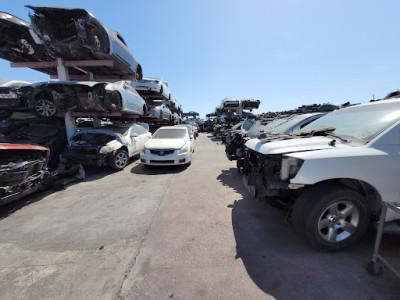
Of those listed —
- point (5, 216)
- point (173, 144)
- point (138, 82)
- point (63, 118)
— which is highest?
point (138, 82)

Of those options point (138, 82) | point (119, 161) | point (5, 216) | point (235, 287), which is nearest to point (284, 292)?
point (235, 287)

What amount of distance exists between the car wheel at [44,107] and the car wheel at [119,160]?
270cm

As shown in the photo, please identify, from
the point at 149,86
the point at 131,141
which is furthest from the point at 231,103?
the point at 131,141

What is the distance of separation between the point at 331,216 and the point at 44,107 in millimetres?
8118

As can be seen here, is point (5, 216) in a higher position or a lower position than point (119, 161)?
lower

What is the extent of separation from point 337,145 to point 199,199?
8.37 feet

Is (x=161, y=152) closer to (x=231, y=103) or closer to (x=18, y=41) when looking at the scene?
(x=18, y=41)

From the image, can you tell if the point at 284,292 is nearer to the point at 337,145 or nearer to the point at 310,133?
the point at 337,145

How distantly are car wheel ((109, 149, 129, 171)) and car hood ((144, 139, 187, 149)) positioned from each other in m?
0.83

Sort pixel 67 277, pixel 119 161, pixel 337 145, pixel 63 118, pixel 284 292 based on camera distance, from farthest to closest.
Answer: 1. pixel 63 118
2. pixel 119 161
3. pixel 337 145
4. pixel 67 277
5. pixel 284 292

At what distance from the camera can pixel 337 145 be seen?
217 centimetres

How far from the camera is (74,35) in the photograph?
20.7 feet

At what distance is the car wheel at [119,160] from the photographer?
5.78 meters

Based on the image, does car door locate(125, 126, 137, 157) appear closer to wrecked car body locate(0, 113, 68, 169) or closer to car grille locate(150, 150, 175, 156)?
car grille locate(150, 150, 175, 156)
